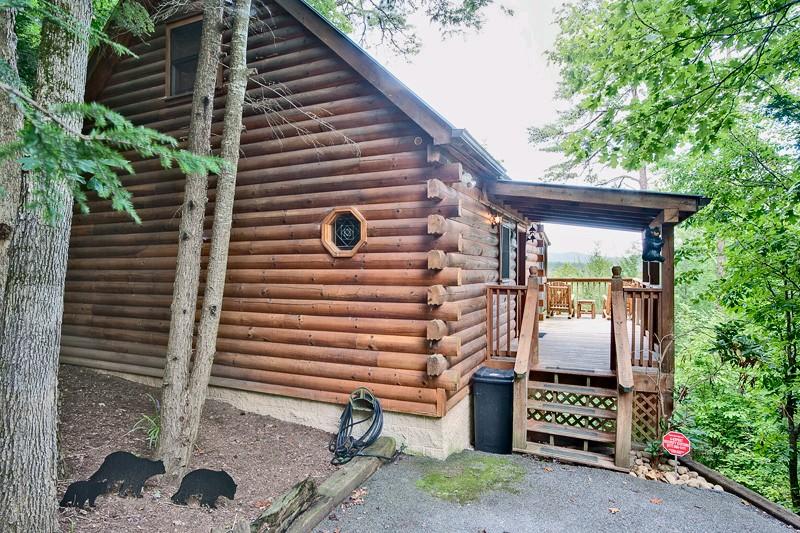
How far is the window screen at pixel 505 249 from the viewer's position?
8205 mm

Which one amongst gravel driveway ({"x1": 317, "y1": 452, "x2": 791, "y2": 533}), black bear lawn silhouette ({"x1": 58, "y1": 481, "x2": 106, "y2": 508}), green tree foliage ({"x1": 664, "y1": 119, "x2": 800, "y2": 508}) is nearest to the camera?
black bear lawn silhouette ({"x1": 58, "y1": 481, "x2": 106, "y2": 508})

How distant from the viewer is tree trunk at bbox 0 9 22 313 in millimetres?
3580

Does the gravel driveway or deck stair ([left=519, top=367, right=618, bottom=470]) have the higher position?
deck stair ([left=519, top=367, right=618, bottom=470])

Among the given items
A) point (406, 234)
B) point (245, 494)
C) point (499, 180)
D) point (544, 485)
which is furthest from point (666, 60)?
point (245, 494)

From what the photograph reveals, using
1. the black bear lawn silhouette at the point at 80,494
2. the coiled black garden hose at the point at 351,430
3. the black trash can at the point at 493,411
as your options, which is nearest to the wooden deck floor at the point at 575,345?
the black trash can at the point at 493,411

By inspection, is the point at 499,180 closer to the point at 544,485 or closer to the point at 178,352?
the point at 544,485

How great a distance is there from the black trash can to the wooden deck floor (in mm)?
1121

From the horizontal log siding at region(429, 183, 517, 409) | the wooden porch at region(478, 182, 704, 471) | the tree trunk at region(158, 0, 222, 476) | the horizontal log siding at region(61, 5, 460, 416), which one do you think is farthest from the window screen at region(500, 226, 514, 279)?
the tree trunk at region(158, 0, 222, 476)

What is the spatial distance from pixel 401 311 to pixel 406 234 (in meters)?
0.96

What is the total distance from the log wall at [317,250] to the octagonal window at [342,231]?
0.36 ft

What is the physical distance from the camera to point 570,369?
20.5 ft

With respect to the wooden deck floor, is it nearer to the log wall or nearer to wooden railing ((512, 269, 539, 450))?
wooden railing ((512, 269, 539, 450))

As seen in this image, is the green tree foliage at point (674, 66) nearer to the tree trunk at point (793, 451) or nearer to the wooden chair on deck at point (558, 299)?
the tree trunk at point (793, 451)

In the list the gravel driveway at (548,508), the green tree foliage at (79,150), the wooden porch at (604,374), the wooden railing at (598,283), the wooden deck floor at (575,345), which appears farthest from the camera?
the wooden railing at (598,283)
